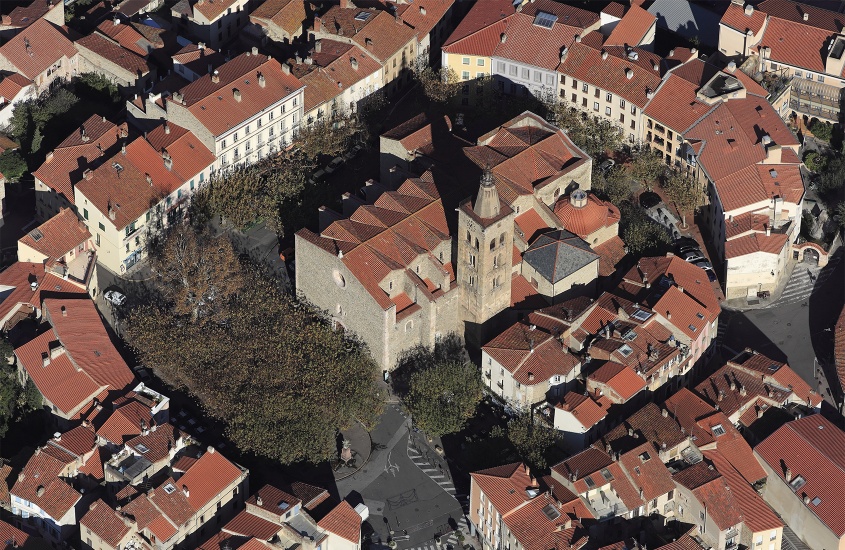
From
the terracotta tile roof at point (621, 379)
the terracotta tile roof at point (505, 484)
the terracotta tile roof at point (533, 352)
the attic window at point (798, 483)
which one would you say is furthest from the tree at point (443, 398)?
the attic window at point (798, 483)

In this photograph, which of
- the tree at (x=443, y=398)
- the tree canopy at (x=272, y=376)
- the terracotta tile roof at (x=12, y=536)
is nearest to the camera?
the terracotta tile roof at (x=12, y=536)

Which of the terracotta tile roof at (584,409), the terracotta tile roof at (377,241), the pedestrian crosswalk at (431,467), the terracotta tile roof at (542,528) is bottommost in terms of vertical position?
the pedestrian crosswalk at (431,467)

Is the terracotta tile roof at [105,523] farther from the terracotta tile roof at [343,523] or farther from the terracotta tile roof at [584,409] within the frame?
the terracotta tile roof at [584,409]

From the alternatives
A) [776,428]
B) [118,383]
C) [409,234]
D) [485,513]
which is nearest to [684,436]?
[776,428]

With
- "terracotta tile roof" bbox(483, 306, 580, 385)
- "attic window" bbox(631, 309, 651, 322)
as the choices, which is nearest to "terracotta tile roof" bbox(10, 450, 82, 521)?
"terracotta tile roof" bbox(483, 306, 580, 385)

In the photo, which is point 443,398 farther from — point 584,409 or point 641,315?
point 641,315

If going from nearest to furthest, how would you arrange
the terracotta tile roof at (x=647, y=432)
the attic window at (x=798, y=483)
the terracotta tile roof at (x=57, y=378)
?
the attic window at (x=798, y=483), the terracotta tile roof at (x=647, y=432), the terracotta tile roof at (x=57, y=378)

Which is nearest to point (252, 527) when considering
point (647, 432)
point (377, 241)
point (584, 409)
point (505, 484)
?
point (505, 484)
